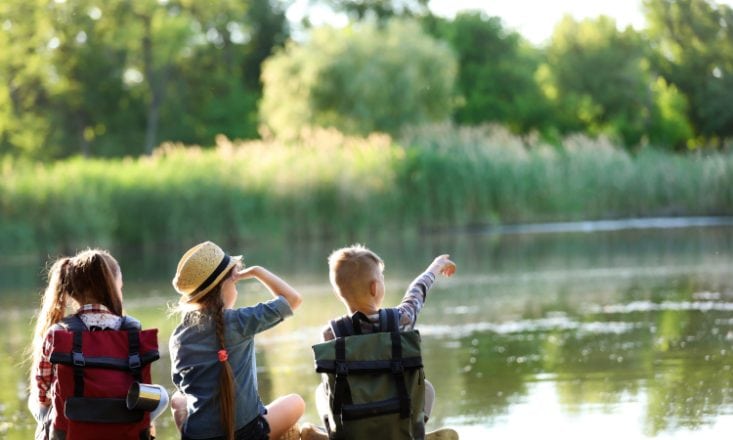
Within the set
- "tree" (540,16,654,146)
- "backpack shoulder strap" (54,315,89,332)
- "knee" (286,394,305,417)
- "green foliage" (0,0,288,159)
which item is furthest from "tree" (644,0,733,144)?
"backpack shoulder strap" (54,315,89,332)

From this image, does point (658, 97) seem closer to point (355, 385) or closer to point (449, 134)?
point (449, 134)

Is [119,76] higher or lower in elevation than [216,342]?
higher

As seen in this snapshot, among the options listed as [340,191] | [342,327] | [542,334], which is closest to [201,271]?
[342,327]

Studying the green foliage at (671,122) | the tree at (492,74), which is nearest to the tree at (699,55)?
the green foliage at (671,122)

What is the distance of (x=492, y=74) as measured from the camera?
46312mm

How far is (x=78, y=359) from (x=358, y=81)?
32.1m

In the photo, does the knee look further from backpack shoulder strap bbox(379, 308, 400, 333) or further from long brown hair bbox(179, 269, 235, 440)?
backpack shoulder strap bbox(379, 308, 400, 333)

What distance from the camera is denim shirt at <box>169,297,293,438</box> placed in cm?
444

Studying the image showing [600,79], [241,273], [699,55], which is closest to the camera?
[241,273]

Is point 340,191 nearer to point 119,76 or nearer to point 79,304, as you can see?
point 79,304

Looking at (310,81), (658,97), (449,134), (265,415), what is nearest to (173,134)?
(310,81)

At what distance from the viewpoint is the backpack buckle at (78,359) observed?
4.26 m

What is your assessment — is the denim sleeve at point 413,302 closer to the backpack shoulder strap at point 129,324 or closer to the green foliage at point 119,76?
the backpack shoulder strap at point 129,324

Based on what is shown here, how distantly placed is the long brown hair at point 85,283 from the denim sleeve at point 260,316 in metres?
0.38
